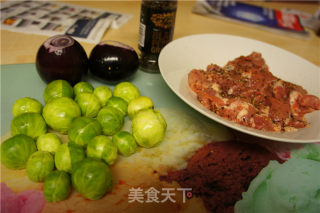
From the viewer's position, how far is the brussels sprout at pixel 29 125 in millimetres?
902

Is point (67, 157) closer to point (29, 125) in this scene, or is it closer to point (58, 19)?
point (29, 125)

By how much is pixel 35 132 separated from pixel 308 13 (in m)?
3.35

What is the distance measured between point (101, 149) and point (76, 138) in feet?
0.39

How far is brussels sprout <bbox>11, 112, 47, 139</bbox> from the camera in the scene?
902mm

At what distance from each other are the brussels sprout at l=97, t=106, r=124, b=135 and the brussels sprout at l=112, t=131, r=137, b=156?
0.05 metres

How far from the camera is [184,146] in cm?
107

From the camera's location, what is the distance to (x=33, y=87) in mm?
1242

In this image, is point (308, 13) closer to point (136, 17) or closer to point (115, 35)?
point (136, 17)

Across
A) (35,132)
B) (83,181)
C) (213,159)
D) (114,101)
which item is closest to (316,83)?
(213,159)

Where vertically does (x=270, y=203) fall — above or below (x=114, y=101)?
below

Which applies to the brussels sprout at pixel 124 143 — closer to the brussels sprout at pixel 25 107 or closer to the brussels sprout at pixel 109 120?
the brussels sprout at pixel 109 120

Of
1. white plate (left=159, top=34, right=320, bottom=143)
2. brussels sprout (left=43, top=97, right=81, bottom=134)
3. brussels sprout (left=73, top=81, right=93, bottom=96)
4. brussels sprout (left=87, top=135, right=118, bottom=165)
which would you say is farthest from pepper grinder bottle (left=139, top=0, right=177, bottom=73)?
brussels sprout (left=87, top=135, right=118, bottom=165)

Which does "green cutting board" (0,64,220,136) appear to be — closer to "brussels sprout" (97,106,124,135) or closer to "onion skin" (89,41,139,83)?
"onion skin" (89,41,139,83)

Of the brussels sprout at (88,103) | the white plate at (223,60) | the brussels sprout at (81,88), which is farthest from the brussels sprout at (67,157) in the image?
the white plate at (223,60)
